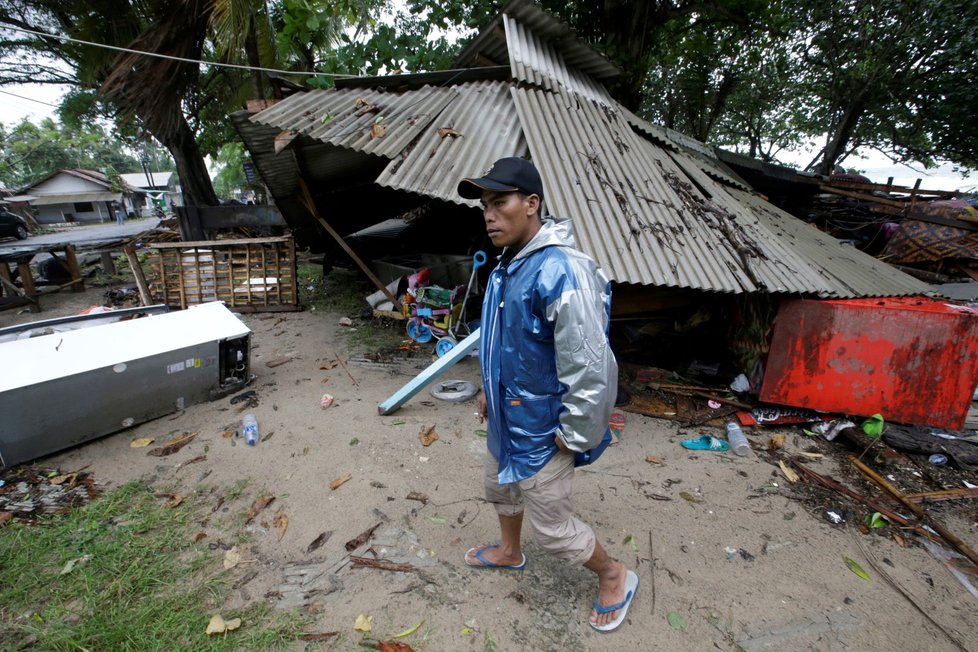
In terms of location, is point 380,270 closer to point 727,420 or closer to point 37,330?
point 37,330

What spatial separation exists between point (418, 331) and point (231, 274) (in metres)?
4.04

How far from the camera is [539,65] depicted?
17.3ft

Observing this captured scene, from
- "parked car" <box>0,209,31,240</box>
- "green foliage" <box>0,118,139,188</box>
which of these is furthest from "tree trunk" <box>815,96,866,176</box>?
"green foliage" <box>0,118,139,188</box>

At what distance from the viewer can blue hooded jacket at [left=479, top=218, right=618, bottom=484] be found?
154cm

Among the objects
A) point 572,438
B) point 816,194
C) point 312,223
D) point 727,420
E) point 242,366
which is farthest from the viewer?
point 816,194

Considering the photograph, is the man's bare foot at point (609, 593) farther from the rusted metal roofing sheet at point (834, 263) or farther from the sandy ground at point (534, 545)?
the rusted metal roofing sheet at point (834, 263)

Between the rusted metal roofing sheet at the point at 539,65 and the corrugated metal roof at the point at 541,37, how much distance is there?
0.08 m

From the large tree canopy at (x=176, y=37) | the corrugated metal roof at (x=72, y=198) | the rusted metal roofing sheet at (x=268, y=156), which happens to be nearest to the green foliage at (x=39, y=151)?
the corrugated metal roof at (x=72, y=198)

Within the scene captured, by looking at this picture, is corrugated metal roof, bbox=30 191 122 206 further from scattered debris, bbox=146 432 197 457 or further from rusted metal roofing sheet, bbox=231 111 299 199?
scattered debris, bbox=146 432 197 457

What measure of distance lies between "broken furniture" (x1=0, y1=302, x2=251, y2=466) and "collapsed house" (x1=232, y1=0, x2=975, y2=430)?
7.35 ft

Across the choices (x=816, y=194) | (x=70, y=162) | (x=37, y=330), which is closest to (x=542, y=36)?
(x=37, y=330)

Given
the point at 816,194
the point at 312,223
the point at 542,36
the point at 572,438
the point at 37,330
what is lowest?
the point at 37,330

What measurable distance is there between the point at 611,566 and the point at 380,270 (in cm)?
699

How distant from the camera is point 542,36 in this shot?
5820 mm
